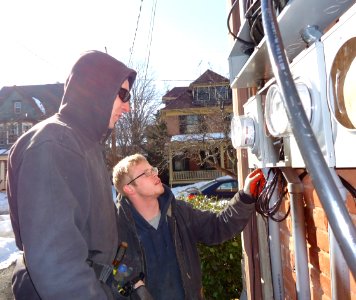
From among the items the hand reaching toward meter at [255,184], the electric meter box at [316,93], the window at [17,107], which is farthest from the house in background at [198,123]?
the window at [17,107]

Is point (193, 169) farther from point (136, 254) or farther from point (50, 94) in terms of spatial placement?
point (136, 254)

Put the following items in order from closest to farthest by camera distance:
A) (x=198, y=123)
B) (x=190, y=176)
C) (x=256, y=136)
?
(x=256, y=136)
(x=198, y=123)
(x=190, y=176)

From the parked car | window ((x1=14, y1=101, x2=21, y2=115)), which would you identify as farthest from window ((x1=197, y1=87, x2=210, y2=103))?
window ((x1=14, y1=101, x2=21, y2=115))

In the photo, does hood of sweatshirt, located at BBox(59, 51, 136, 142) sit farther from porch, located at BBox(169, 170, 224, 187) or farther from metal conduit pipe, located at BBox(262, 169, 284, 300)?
porch, located at BBox(169, 170, 224, 187)

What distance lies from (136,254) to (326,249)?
4.35ft

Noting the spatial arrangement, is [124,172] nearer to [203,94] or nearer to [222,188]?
[222,188]

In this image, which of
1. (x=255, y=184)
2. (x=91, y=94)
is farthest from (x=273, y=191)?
(x=91, y=94)

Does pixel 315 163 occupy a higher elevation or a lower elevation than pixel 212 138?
lower

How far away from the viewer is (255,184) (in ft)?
8.08

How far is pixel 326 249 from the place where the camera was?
1734 mm

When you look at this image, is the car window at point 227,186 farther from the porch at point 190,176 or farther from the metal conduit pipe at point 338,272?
the porch at point 190,176

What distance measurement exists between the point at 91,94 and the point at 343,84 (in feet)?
4.05

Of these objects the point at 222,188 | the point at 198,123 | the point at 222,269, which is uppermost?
the point at 198,123

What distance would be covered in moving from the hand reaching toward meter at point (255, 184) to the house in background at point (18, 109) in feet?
110
